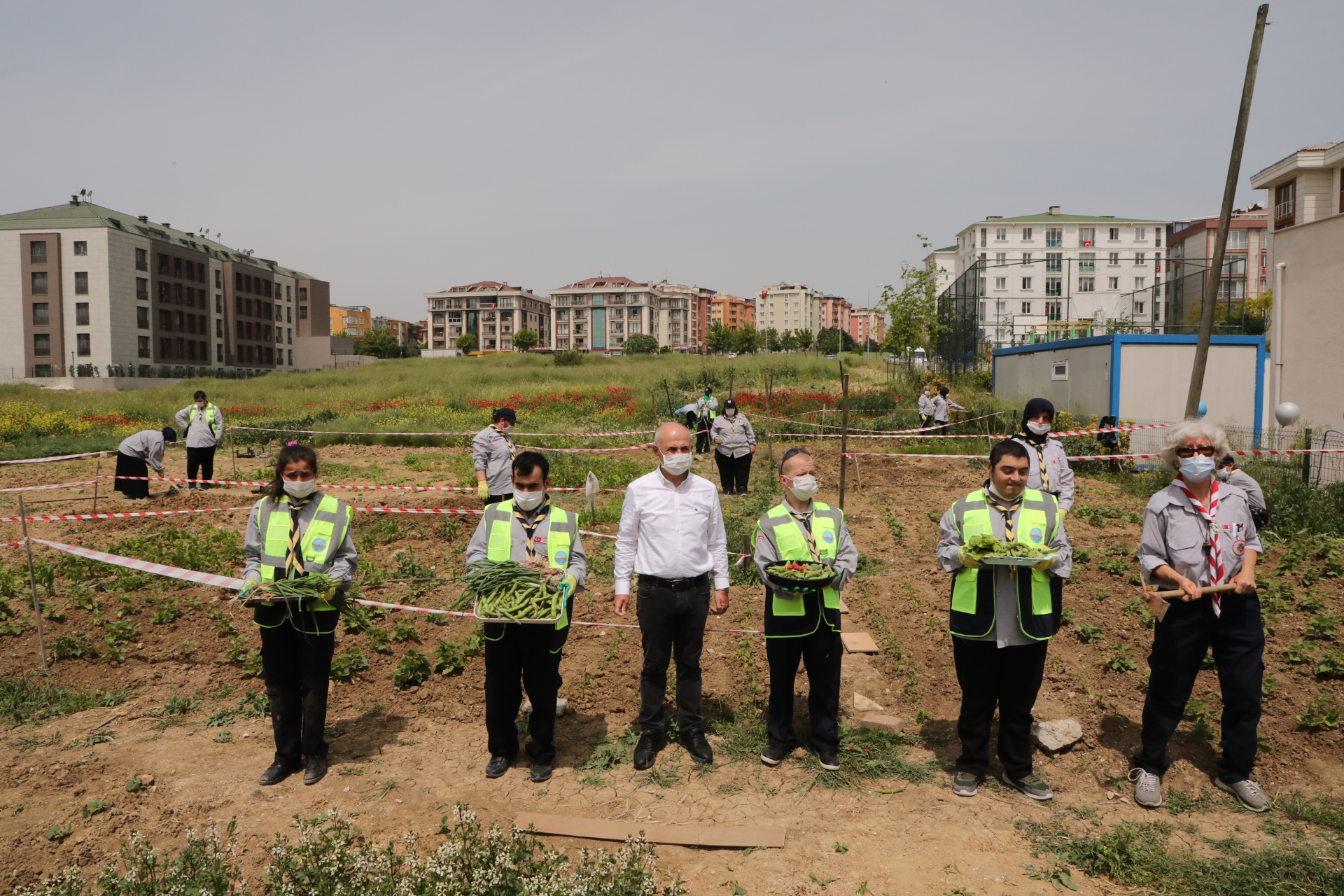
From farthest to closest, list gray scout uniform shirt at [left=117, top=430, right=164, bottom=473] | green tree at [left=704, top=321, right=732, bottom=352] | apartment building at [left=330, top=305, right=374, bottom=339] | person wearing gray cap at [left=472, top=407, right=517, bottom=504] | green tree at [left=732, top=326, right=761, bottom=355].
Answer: apartment building at [left=330, top=305, right=374, bottom=339], green tree at [left=704, top=321, right=732, bottom=352], green tree at [left=732, top=326, right=761, bottom=355], gray scout uniform shirt at [left=117, top=430, right=164, bottom=473], person wearing gray cap at [left=472, top=407, right=517, bottom=504]

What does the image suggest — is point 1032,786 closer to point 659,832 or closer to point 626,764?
point 659,832

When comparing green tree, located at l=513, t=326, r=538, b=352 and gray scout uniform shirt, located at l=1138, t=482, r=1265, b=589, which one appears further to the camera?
green tree, located at l=513, t=326, r=538, b=352

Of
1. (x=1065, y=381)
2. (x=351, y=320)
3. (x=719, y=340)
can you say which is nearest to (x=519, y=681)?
(x=1065, y=381)

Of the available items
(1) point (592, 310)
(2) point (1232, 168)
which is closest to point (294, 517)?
(2) point (1232, 168)

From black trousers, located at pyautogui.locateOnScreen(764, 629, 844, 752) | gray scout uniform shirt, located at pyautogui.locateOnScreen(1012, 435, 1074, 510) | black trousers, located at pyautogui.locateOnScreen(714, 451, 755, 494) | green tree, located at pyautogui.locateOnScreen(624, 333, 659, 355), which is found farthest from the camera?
green tree, located at pyautogui.locateOnScreen(624, 333, 659, 355)

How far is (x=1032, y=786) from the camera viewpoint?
4.41m

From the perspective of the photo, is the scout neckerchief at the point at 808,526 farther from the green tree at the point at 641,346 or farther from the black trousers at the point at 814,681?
the green tree at the point at 641,346

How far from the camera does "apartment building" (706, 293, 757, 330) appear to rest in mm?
178663

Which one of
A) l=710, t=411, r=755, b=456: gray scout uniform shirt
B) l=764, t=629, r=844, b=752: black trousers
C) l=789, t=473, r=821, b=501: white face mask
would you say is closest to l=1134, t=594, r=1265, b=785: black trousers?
l=764, t=629, r=844, b=752: black trousers

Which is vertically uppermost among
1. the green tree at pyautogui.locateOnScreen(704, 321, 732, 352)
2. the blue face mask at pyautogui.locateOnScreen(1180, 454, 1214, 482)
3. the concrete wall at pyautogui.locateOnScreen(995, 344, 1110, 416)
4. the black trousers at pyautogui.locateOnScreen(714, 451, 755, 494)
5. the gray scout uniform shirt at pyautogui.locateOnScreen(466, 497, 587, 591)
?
the green tree at pyautogui.locateOnScreen(704, 321, 732, 352)

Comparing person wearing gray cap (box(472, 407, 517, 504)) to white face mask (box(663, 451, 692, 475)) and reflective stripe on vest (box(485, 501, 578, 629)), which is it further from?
white face mask (box(663, 451, 692, 475))

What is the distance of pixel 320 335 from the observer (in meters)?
85.9

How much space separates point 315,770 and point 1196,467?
5225 mm

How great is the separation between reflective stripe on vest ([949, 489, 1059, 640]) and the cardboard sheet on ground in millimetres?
1527
